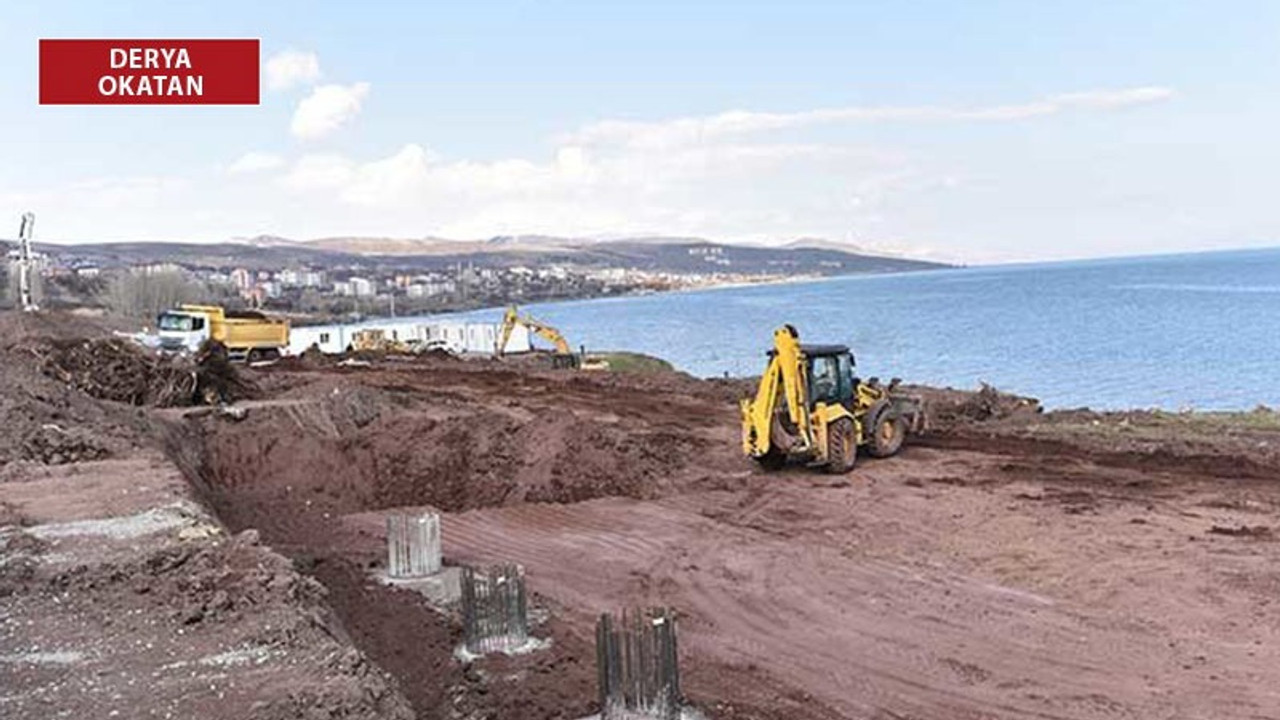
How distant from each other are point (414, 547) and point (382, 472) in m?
7.90

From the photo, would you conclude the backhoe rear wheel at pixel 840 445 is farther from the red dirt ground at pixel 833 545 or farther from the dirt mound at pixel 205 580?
the dirt mound at pixel 205 580

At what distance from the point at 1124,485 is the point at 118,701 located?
1550 cm

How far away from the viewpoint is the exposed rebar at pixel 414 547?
1251 centimetres

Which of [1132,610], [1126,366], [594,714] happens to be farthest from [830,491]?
[1126,366]

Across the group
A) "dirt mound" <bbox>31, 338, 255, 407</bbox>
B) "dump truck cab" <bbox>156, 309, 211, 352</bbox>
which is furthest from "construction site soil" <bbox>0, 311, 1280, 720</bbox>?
"dump truck cab" <bbox>156, 309, 211, 352</bbox>

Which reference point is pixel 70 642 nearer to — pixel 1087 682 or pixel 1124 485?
pixel 1087 682

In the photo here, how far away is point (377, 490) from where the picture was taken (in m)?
19.7

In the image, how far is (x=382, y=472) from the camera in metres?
20.2

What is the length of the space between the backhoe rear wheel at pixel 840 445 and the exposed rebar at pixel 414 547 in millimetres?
8510

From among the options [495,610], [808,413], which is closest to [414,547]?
[495,610]

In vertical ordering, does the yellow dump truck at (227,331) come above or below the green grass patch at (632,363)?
above

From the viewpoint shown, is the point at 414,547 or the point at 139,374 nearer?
the point at 414,547

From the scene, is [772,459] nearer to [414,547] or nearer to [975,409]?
[414,547]

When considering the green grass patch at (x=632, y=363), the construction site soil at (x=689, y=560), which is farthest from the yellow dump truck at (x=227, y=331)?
the construction site soil at (x=689, y=560)
